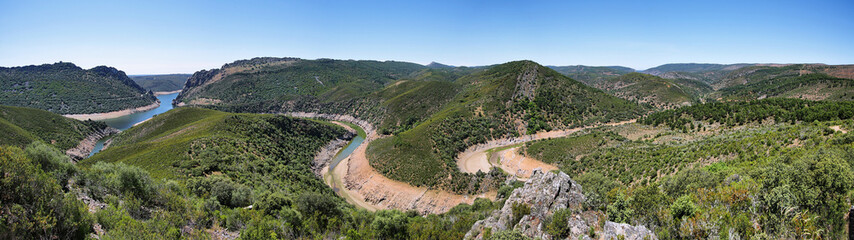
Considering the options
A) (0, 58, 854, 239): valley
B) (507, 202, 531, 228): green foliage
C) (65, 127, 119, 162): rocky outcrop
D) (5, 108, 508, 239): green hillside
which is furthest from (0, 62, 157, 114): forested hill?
(507, 202, 531, 228): green foliage

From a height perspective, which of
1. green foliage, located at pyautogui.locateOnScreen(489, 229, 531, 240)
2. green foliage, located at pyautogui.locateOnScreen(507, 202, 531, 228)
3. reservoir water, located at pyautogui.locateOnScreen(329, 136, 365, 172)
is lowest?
reservoir water, located at pyautogui.locateOnScreen(329, 136, 365, 172)

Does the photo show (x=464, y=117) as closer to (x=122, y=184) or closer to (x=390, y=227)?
(x=390, y=227)

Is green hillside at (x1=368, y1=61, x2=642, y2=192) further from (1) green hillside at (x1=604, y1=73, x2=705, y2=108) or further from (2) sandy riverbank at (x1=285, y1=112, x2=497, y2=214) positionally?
(1) green hillside at (x1=604, y1=73, x2=705, y2=108)

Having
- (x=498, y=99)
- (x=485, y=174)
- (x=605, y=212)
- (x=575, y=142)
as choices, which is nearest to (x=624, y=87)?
(x=498, y=99)

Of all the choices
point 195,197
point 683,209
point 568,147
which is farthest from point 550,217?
point 568,147

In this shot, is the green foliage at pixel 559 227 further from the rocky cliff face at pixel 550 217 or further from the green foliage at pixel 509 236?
the green foliage at pixel 509 236

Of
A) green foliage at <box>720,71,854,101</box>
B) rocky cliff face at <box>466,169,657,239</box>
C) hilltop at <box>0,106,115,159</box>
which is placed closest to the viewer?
rocky cliff face at <box>466,169,657,239</box>

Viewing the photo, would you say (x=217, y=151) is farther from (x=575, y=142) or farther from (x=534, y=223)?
(x=575, y=142)
